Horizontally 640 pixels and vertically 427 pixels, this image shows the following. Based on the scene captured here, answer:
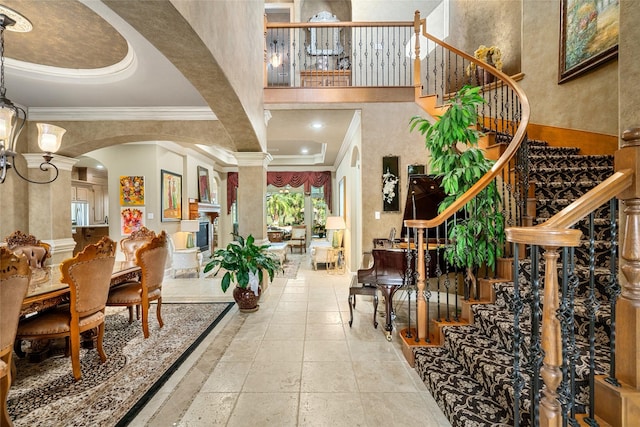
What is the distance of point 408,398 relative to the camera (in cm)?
194

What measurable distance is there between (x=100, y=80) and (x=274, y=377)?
395 cm

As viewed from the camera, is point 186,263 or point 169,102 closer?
point 169,102

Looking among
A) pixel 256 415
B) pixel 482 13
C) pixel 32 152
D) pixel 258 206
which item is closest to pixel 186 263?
pixel 258 206

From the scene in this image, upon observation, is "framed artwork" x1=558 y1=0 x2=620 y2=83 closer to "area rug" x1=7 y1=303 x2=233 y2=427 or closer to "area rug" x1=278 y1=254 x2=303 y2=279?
"area rug" x1=278 y1=254 x2=303 y2=279

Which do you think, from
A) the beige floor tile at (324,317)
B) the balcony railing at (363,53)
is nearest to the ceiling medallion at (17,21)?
the balcony railing at (363,53)

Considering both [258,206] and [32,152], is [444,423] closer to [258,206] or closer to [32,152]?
[258,206]

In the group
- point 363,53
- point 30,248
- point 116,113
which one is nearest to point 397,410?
point 30,248

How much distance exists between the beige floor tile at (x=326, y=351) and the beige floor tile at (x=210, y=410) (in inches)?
29.5

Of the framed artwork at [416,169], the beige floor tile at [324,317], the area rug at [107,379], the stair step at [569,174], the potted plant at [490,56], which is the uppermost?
the potted plant at [490,56]

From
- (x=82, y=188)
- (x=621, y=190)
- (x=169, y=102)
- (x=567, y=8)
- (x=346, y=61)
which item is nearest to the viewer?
(x=621, y=190)

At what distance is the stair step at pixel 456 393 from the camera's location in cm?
151

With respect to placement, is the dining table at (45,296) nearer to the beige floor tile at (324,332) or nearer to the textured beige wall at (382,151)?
the beige floor tile at (324,332)

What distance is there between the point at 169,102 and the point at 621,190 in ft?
15.6

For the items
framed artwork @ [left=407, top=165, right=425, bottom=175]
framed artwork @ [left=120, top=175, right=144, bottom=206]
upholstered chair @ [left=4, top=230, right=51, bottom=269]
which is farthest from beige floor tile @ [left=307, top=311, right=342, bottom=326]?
framed artwork @ [left=120, top=175, right=144, bottom=206]
